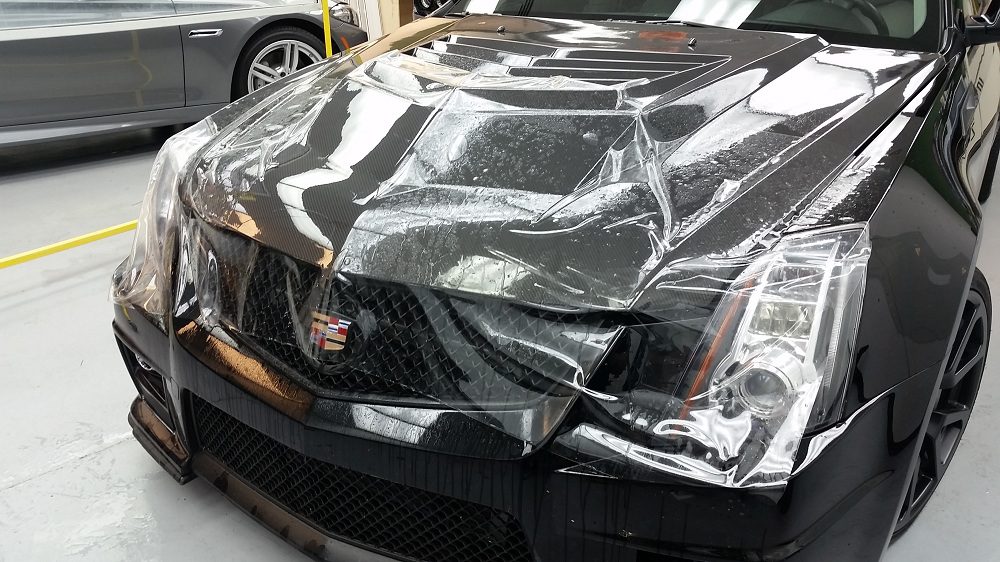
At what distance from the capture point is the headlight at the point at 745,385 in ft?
3.29

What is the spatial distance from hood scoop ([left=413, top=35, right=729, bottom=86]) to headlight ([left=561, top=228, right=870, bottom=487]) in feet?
1.98

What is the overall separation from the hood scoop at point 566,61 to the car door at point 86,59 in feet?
8.01

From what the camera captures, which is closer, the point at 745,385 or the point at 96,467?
the point at 745,385

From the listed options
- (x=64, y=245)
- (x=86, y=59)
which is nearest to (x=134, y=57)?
(x=86, y=59)

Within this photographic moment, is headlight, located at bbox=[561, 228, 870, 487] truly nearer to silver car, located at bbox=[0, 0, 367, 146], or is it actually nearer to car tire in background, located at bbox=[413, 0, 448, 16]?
silver car, located at bbox=[0, 0, 367, 146]

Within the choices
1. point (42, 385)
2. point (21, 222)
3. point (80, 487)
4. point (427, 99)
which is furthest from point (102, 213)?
point (427, 99)

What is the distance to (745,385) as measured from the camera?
3.36 feet

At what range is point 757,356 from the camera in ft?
3.36

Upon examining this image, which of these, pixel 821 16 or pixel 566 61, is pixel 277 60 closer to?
pixel 566 61

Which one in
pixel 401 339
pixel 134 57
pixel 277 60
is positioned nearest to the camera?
pixel 401 339

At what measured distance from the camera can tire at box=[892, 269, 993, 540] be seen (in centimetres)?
146

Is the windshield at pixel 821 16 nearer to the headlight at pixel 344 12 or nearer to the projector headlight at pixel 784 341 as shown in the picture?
the projector headlight at pixel 784 341

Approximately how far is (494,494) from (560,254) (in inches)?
12.5

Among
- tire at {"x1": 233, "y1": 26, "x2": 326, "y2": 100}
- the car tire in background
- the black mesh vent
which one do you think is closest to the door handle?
tire at {"x1": 233, "y1": 26, "x2": 326, "y2": 100}
